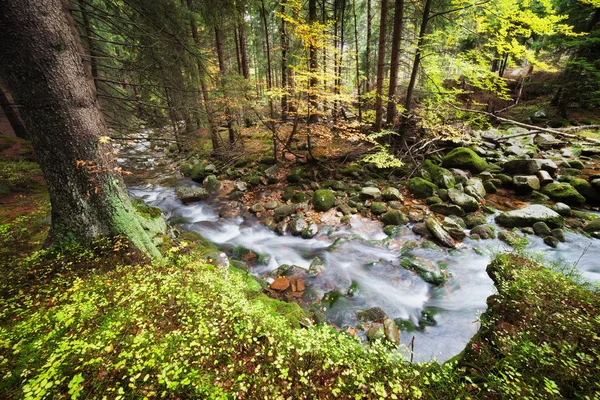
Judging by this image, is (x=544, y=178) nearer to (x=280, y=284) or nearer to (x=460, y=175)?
(x=460, y=175)

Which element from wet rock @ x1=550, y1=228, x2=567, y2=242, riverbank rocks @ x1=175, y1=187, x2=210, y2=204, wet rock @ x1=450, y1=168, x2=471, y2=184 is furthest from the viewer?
riverbank rocks @ x1=175, y1=187, x2=210, y2=204

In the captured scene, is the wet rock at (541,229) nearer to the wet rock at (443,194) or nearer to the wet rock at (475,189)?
the wet rock at (475,189)

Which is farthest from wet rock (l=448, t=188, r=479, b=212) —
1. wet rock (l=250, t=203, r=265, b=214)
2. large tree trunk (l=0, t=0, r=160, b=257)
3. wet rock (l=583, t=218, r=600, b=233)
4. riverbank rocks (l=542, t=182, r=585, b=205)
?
large tree trunk (l=0, t=0, r=160, b=257)

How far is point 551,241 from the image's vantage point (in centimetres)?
716

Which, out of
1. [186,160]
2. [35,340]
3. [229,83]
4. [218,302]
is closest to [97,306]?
[35,340]

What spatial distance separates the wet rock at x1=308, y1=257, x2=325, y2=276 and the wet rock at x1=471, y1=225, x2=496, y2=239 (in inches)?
209

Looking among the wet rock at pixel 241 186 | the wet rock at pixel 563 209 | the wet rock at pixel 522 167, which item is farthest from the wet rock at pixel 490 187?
the wet rock at pixel 241 186

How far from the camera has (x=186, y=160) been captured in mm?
15180

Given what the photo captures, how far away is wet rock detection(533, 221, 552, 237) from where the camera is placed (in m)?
7.48

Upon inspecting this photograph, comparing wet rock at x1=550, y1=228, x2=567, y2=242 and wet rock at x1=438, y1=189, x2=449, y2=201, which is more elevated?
wet rock at x1=438, y1=189, x2=449, y2=201

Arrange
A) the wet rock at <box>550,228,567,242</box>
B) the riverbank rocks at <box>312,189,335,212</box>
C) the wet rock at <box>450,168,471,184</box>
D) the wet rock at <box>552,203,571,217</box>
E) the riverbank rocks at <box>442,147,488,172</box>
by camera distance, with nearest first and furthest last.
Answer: the wet rock at <box>550,228,567,242</box>, the wet rock at <box>552,203,571,217</box>, the riverbank rocks at <box>312,189,335,212</box>, the wet rock at <box>450,168,471,184</box>, the riverbank rocks at <box>442,147,488,172</box>

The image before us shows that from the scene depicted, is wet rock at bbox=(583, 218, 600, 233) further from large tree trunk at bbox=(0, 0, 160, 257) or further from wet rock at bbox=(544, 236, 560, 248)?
large tree trunk at bbox=(0, 0, 160, 257)

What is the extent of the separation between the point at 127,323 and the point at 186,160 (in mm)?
14141

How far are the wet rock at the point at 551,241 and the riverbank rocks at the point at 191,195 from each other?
13054 mm
